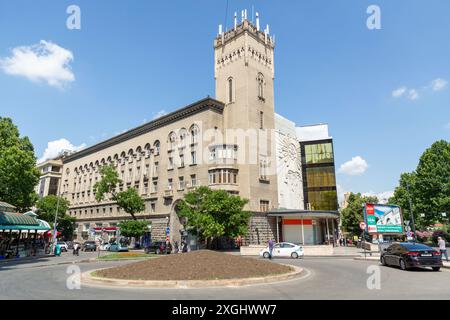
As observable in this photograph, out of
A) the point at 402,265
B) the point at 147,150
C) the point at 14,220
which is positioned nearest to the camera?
the point at 402,265

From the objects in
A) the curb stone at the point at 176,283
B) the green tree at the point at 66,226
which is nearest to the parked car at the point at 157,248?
the curb stone at the point at 176,283

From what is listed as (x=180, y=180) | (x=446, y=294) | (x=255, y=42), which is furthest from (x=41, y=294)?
(x=255, y=42)

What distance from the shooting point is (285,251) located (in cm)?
3109

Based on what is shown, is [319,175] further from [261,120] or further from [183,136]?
[183,136]

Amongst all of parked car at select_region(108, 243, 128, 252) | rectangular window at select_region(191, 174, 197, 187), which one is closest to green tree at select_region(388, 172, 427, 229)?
rectangular window at select_region(191, 174, 197, 187)

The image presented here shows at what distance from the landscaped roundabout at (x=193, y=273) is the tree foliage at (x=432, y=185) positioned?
141 ft

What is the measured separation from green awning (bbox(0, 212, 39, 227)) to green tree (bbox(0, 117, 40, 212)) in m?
5.54

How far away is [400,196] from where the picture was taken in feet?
201

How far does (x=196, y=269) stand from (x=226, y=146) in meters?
32.0

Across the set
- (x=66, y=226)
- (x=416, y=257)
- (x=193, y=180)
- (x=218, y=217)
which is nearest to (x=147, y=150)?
(x=193, y=180)

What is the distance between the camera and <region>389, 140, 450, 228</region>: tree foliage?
47812mm
